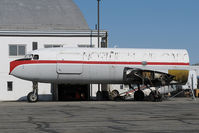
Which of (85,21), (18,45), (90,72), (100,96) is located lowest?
(100,96)

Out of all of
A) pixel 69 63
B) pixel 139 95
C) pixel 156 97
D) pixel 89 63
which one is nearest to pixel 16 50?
pixel 69 63

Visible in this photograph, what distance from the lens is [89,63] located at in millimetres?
30016

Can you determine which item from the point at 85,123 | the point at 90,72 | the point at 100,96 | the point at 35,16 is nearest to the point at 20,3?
the point at 35,16

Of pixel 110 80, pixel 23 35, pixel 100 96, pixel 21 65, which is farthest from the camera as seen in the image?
pixel 23 35

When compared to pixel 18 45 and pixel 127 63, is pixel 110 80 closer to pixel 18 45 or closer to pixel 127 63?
pixel 127 63

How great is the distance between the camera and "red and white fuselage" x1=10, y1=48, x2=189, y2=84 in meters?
29.3

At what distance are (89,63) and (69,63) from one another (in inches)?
65.2

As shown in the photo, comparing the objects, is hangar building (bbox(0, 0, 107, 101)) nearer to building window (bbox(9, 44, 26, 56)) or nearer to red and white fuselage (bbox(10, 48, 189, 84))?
building window (bbox(9, 44, 26, 56))

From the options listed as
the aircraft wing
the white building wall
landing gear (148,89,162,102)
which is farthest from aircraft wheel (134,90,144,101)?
the white building wall

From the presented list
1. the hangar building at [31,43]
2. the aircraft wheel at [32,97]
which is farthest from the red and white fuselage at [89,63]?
the hangar building at [31,43]

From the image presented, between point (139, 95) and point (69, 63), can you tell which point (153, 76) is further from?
point (69, 63)

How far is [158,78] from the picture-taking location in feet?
101

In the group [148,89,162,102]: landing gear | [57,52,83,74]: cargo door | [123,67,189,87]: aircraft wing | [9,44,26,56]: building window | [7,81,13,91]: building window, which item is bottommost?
[148,89,162,102]: landing gear

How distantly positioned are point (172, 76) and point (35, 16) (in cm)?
2211
